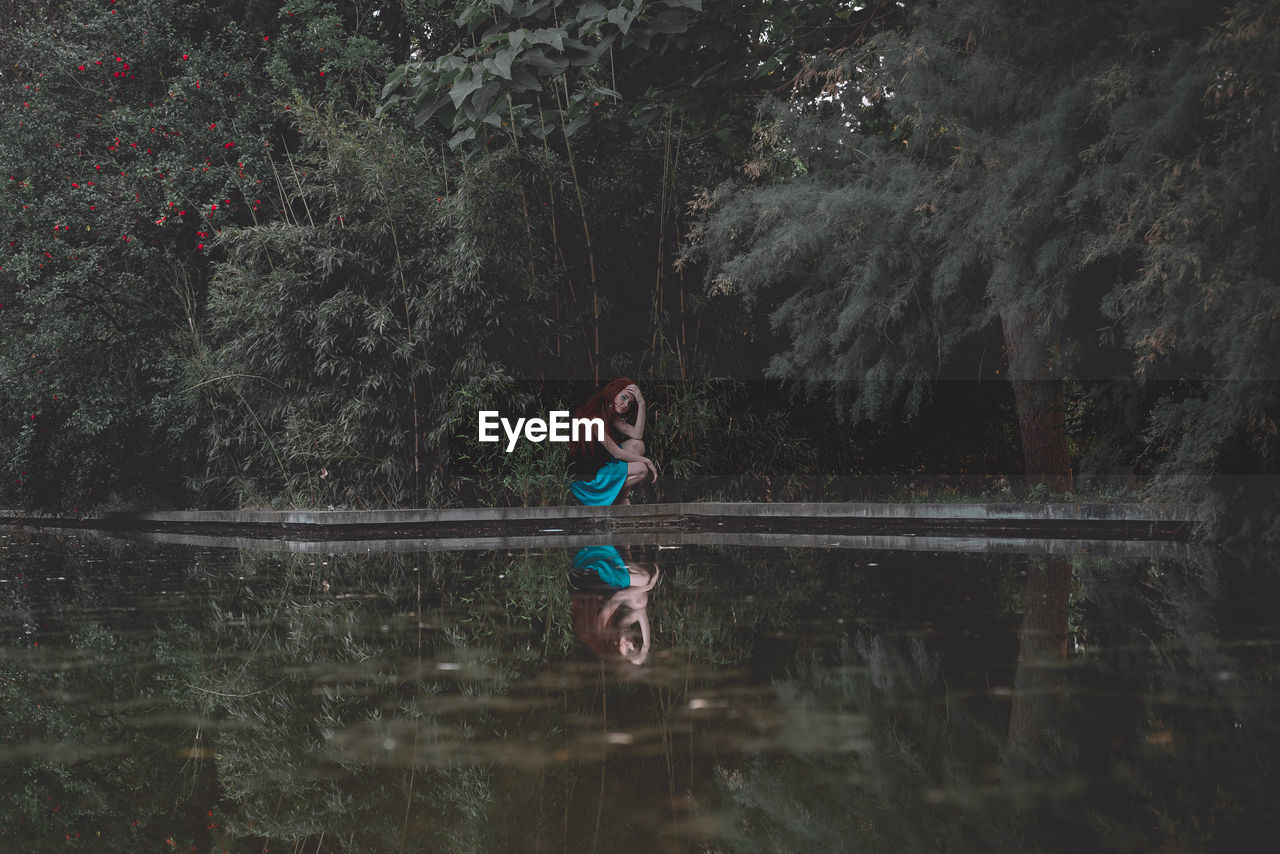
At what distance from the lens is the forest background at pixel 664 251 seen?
8641mm

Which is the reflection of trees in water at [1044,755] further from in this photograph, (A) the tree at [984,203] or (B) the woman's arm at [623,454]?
(B) the woman's arm at [623,454]

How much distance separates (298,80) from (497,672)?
507 inches

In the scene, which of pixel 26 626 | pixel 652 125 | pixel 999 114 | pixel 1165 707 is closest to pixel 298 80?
pixel 652 125

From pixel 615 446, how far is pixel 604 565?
11.3ft

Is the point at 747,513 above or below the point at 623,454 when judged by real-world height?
below

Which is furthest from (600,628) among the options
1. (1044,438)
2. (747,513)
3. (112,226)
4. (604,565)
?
(112,226)

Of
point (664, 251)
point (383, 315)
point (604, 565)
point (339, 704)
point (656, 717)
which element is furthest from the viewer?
point (664, 251)

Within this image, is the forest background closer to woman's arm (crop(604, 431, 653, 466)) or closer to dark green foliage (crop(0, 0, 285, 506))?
dark green foliage (crop(0, 0, 285, 506))

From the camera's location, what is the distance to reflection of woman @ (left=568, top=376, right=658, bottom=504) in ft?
40.6

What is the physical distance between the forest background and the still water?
2.78 meters

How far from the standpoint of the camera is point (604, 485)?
12547mm

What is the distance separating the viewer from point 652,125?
44.4 ft

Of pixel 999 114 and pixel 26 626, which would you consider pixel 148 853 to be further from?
pixel 999 114

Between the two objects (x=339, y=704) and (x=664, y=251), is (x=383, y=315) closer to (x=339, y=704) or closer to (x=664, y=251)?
(x=664, y=251)
